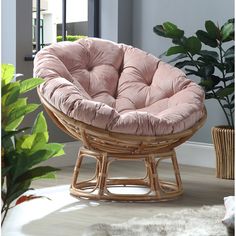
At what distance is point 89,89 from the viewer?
14.2ft

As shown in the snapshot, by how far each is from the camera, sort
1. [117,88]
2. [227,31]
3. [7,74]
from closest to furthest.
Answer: [7,74], [227,31], [117,88]

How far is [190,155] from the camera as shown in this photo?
5242mm

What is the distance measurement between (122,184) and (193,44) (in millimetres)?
1075

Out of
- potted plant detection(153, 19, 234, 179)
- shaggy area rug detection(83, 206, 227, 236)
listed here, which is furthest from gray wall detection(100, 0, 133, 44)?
shaggy area rug detection(83, 206, 227, 236)

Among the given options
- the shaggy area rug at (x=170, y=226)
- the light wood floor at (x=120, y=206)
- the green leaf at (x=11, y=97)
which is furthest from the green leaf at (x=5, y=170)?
the light wood floor at (x=120, y=206)

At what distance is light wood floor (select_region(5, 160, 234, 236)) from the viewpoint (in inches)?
125

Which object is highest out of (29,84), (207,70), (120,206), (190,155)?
(29,84)

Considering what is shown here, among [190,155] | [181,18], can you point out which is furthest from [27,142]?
[181,18]

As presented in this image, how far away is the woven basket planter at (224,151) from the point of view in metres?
4.52

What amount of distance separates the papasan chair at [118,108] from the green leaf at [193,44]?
0.20m

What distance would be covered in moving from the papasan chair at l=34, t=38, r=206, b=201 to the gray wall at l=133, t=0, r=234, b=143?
2.86ft

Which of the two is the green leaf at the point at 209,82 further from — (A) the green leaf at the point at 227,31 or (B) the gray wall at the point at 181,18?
(B) the gray wall at the point at 181,18

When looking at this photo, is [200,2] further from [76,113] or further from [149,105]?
[76,113]

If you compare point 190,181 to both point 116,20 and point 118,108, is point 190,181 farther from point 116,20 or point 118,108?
point 116,20
